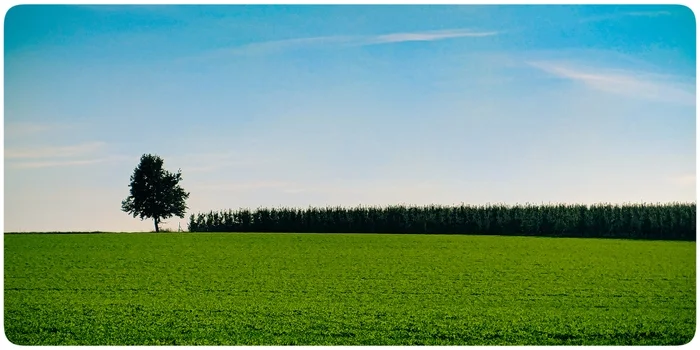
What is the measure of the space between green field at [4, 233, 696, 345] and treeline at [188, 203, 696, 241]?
6.45 metres

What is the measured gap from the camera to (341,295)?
17.2m

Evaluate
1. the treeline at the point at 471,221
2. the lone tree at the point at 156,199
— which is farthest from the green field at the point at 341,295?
the treeline at the point at 471,221

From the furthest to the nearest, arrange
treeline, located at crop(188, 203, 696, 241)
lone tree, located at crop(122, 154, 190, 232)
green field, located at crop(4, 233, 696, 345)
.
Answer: treeline, located at crop(188, 203, 696, 241), lone tree, located at crop(122, 154, 190, 232), green field, located at crop(4, 233, 696, 345)

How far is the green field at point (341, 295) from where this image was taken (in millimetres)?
13297

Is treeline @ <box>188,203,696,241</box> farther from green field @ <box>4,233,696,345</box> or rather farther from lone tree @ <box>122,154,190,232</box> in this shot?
green field @ <box>4,233,696,345</box>

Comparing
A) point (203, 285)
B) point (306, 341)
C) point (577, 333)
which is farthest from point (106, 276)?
point (577, 333)

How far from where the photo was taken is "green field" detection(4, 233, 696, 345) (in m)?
13.3

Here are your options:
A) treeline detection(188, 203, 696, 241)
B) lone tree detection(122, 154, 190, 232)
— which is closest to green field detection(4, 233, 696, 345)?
lone tree detection(122, 154, 190, 232)

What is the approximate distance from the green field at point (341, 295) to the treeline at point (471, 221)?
6.45m

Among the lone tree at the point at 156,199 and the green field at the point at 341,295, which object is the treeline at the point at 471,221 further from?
the green field at the point at 341,295

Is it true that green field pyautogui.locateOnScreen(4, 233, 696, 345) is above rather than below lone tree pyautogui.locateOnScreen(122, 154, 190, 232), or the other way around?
below

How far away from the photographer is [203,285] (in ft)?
60.7

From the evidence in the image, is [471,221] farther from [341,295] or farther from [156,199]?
[341,295]

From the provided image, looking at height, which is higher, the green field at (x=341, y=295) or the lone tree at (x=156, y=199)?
the lone tree at (x=156, y=199)
